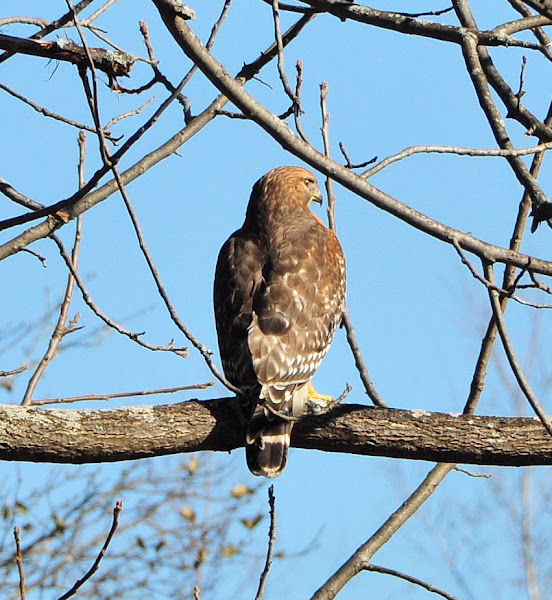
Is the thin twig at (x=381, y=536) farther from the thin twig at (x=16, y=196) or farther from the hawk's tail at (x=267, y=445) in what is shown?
the thin twig at (x=16, y=196)

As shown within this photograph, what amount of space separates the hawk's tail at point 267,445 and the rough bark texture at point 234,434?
0.32 ft

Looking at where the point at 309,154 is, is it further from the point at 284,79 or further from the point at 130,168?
the point at 130,168

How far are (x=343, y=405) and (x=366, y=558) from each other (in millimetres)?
673

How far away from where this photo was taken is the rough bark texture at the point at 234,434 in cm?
382

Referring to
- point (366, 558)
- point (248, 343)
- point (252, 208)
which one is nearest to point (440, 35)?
point (248, 343)

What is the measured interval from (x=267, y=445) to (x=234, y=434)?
0.23 m

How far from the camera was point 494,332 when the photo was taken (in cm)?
483

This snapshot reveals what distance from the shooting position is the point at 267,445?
4.48m

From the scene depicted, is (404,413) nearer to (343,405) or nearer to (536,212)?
(343,405)

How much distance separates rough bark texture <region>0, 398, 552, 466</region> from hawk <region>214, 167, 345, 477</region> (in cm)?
19

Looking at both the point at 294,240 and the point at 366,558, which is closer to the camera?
the point at 366,558

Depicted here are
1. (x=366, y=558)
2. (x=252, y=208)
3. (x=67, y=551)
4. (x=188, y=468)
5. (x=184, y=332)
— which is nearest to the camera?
(x=184, y=332)

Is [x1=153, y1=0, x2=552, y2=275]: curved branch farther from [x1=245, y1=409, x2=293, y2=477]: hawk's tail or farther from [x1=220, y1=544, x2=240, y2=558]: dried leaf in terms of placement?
[x1=220, y1=544, x2=240, y2=558]: dried leaf

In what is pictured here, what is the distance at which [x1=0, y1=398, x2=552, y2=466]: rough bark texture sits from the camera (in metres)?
3.82
